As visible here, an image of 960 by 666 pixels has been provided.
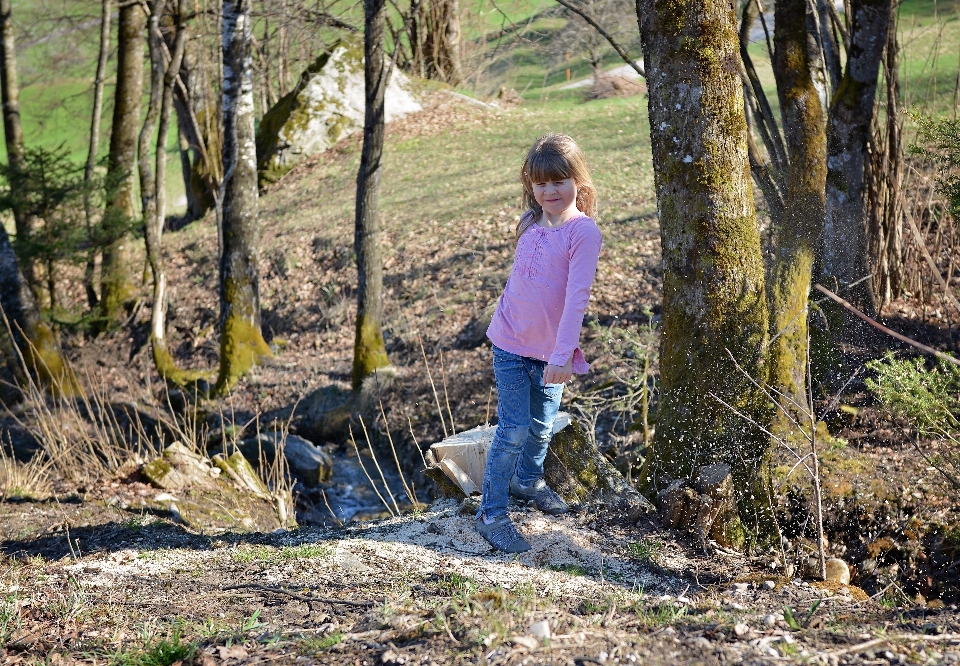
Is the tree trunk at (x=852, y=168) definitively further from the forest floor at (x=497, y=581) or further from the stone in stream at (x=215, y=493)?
the stone in stream at (x=215, y=493)

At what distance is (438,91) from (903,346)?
49.8 feet

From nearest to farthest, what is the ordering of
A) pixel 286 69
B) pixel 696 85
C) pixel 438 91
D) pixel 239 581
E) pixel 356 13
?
pixel 239 581 → pixel 696 85 → pixel 356 13 → pixel 438 91 → pixel 286 69

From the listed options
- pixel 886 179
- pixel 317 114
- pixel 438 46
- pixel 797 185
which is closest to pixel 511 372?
pixel 797 185

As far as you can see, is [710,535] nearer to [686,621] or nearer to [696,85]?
[686,621]

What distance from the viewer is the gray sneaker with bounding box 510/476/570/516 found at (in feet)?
14.1

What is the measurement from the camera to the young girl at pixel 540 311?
3602 millimetres

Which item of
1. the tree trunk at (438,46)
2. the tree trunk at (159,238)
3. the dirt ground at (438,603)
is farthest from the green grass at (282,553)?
the tree trunk at (438,46)

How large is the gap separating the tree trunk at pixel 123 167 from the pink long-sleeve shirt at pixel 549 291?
9938 millimetres

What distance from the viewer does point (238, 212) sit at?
380 inches

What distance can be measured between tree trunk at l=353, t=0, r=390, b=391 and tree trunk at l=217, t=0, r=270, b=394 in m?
1.68

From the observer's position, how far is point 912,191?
8.12m

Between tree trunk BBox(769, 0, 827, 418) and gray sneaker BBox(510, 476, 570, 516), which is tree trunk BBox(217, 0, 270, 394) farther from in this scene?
gray sneaker BBox(510, 476, 570, 516)

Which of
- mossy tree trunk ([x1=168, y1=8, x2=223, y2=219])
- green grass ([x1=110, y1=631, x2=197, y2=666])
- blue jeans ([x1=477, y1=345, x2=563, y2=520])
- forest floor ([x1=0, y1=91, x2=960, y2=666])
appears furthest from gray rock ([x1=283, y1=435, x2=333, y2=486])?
mossy tree trunk ([x1=168, y1=8, x2=223, y2=219])

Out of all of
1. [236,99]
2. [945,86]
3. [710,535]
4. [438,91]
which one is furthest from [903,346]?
[438,91]
